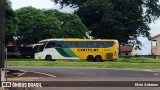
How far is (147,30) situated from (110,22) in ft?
27.3

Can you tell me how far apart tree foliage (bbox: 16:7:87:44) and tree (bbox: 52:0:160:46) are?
3468mm

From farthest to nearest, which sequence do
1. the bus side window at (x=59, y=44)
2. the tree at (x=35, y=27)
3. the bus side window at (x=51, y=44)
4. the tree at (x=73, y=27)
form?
1. the tree at (x=73, y=27)
2. the tree at (x=35, y=27)
3. the bus side window at (x=51, y=44)
4. the bus side window at (x=59, y=44)

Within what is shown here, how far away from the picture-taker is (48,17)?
6794 cm

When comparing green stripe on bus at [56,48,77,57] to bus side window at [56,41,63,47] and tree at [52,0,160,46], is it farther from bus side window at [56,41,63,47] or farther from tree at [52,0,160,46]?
tree at [52,0,160,46]

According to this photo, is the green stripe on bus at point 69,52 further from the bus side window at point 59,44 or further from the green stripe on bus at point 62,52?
the bus side window at point 59,44

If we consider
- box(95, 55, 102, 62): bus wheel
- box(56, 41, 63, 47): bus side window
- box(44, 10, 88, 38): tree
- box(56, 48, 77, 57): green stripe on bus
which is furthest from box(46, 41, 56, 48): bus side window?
box(44, 10, 88, 38): tree

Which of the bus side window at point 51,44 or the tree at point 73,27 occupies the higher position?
the tree at point 73,27

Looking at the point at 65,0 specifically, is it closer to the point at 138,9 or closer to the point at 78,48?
the point at 138,9

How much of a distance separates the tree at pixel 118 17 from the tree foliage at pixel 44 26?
3468 millimetres

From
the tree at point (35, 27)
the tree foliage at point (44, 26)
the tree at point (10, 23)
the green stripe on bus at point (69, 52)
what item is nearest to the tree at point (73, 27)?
the tree foliage at point (44, 26)

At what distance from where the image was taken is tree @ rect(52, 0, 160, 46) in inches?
2667

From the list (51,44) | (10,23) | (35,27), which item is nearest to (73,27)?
(35,27)

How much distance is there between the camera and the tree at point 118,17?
67.8 meters

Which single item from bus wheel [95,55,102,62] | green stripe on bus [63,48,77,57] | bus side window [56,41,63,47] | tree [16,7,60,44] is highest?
tree [16,7,60,44]
